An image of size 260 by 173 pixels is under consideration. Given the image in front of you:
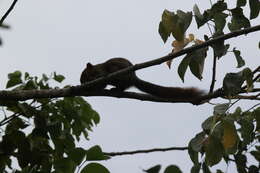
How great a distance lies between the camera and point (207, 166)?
1.84 m

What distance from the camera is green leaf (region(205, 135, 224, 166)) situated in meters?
1.73

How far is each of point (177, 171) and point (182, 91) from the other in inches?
89.3

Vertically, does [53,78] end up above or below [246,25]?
below

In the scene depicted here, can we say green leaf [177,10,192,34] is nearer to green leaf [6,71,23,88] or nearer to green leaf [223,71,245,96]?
green leaf [223,71,245,96]

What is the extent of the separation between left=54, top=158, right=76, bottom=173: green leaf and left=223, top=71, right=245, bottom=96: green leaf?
0.66 metres

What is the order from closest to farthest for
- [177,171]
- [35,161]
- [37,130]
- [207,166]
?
[177,171] → [207,166] → [35,161] → [37,130]

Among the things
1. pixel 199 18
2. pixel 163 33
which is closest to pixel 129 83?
pixel 163 33

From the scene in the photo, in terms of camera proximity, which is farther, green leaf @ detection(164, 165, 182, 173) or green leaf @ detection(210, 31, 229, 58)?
green leaf @ detection(210, 31, 229, 58)

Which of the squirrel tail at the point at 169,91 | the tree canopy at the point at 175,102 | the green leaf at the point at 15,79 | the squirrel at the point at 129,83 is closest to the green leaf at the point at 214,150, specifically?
the tree canopy at the point at 175,102

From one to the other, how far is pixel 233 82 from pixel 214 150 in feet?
1.31

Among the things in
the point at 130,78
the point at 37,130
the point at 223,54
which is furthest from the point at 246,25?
the point at 130,78

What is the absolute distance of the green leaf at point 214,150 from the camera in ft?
5.67

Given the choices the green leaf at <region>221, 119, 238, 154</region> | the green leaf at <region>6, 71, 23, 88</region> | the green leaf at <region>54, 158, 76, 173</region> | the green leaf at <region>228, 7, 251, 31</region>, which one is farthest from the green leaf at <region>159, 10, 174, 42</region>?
the green leaf at <region>6, 71, 23, 88</region>

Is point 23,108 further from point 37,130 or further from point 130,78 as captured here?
point 130,78
